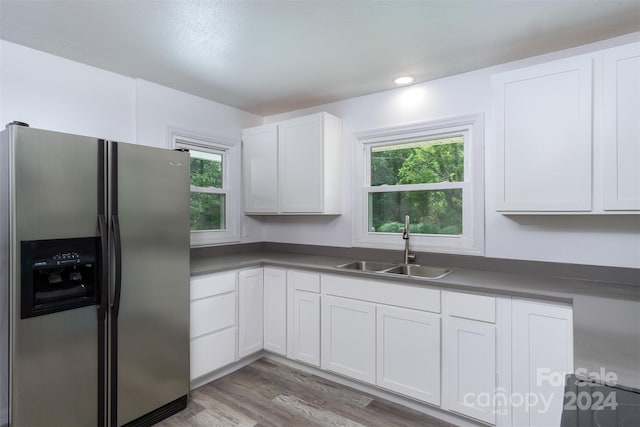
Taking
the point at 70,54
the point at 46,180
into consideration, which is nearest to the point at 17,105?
the point at 70,54

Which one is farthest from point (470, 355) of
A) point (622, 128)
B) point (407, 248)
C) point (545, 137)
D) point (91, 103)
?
point (91, 103)

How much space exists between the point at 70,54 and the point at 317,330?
2613 mm

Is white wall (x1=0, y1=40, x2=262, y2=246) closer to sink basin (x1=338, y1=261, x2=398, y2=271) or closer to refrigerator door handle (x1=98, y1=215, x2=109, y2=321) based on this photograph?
refrigerator door handle (x1=98, y1=215, x2=109, y2=321)

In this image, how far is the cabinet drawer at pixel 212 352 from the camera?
2.42 metres

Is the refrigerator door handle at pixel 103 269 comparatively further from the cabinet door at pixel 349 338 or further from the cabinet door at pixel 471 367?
the cabinet door at pixel 471 367

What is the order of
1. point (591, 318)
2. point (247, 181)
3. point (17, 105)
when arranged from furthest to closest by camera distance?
1. point (247, 181)
2. point (17, 105)
3. point (591, 318)

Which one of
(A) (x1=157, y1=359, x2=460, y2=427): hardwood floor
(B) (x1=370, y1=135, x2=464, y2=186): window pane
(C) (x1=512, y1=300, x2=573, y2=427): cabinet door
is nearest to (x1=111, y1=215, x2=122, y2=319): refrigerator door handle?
(A) (x1=157, y1=359, x2=460, y2=427): hardwood floor

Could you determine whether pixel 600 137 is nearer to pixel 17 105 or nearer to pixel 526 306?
pixel 526 306

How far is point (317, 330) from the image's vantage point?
2615 millimetres

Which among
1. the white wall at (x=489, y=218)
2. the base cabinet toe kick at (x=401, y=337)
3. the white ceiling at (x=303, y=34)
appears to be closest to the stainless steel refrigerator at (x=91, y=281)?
the base cabinet toe kick at (x=401, y=337)

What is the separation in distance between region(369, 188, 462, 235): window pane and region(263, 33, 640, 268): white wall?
0.77 feet

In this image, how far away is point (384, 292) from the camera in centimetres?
228

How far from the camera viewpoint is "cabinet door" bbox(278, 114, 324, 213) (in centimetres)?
294

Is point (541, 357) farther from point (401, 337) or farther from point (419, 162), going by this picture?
point (419, 162)
